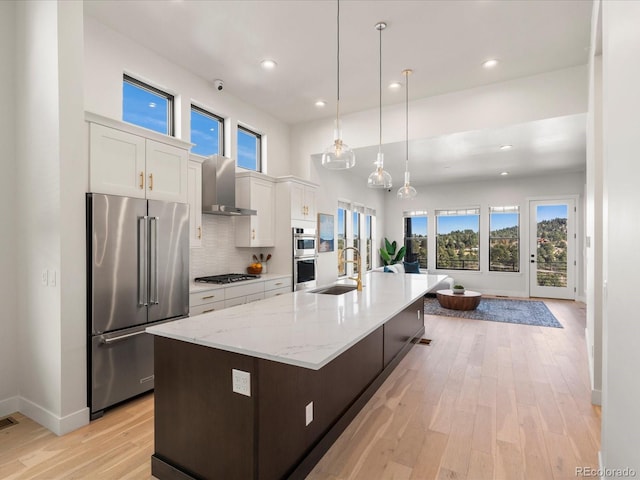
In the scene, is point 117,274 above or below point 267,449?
above

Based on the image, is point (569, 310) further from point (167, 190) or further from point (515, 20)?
point (167, 190)

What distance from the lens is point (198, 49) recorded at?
3.71 meters

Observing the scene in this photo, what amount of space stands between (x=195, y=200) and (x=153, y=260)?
46.6 inches

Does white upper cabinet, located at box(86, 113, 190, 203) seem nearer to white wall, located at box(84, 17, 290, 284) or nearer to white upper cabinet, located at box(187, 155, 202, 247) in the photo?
white upper cabinet, located at box(187, 155, 202, 247)

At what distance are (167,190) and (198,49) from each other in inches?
68.5

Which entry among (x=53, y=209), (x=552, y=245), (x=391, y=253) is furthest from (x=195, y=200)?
(x=552, y=245)

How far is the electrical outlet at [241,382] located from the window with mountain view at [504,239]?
8438 millimetres

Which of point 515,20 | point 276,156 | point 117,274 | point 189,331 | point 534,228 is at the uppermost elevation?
point 515,20

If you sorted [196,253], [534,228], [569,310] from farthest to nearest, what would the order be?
[534,228] → [569,310] → [196,253]

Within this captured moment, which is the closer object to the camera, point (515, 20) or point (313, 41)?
point (515, 20)

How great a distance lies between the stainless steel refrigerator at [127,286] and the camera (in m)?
2.53

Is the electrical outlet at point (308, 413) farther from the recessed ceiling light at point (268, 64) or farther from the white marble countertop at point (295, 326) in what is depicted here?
the recessed ceiling light at point (268, 64)

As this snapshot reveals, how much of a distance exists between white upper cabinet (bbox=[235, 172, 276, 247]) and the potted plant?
4.80 meters

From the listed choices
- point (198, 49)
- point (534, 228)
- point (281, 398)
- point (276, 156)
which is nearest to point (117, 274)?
point (281, 398)
